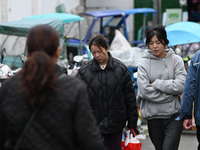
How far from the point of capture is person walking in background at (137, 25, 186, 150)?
4688 millimetres

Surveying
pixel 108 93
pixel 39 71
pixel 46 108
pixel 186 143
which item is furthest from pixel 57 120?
pixel 186 143

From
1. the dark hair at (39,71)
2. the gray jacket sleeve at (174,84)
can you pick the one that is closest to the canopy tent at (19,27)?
the gray jacket sleeve at (174,84)

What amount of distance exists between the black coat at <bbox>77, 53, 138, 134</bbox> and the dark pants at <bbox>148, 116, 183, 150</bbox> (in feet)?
1.10

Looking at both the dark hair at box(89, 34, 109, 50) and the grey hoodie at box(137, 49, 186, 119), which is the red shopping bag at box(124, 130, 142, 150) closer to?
the grey hoodie at box(137, 49, 186, 119)

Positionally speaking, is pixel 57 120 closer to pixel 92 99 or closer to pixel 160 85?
pixel 92 99

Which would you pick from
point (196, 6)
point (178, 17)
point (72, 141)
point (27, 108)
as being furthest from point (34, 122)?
point (196, 6)

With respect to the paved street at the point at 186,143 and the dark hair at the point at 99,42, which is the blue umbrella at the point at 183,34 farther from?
the dark hair at the point at 99,42

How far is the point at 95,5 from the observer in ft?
57.5

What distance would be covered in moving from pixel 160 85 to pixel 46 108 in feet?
→ 8.04

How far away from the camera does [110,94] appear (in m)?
4.43

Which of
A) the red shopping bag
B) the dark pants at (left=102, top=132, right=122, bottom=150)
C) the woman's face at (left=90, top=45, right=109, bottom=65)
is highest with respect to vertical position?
the woman's face at (left=90, top=45, right=109, bottom=65)

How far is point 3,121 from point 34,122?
23 centimetres

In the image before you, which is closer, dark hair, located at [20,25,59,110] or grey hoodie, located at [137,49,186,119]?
dark hair, located at [20,25,59,110]

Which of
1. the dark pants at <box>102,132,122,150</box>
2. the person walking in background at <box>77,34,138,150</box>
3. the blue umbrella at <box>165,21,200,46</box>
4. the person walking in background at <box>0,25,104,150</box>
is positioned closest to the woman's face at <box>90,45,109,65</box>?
the person walking in background at <box>77,34,138,150</box>
